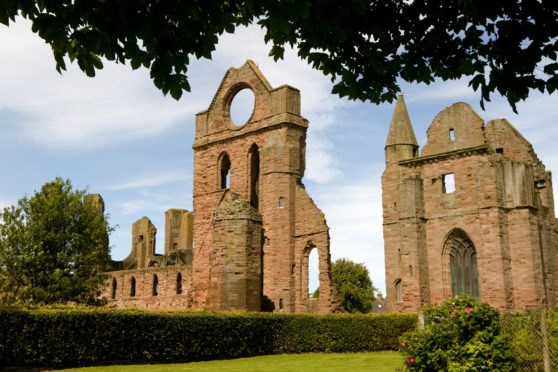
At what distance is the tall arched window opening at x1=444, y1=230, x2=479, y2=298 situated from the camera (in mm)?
28266

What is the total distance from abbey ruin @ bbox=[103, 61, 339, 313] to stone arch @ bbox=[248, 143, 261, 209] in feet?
0.18

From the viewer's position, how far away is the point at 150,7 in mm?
5160

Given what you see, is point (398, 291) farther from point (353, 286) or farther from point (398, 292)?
point (353, 286)

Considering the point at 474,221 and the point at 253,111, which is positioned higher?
the point at 253,111

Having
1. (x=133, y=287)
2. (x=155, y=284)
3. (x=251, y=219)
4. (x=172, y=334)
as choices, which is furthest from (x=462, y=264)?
(x=133, y=287)

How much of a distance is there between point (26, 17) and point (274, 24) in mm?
2068

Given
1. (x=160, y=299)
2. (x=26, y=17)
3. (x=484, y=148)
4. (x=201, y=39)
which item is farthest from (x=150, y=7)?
(x=160, y=299)

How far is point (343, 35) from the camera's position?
6.62m

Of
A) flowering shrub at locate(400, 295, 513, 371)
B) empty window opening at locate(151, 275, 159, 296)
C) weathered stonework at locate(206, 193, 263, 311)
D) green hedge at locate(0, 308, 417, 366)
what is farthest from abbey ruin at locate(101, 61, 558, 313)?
flowering shrub at locate(400, 295, 513, 371)

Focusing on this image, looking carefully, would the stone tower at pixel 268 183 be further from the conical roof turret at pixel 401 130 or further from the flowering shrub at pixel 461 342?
the flowering shrub at pixel 461 342

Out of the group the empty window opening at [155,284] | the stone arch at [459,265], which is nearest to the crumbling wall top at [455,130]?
the stone arch at [459,265]

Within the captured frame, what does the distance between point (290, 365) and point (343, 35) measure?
12.1m

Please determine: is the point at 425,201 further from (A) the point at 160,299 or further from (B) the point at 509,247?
(A) the point at 160,299

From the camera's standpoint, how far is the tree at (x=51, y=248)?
83.8 feet
